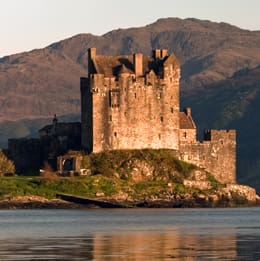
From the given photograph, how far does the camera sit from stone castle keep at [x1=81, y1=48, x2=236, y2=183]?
14175 cm

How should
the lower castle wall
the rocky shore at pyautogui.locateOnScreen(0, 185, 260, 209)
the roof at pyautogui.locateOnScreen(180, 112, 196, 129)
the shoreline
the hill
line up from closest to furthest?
the shoreline → the rocky shore at pyautogui.locateOnScreen(0, 185, 260, 209) → the hill → the lower castle wall → the roof at pyautogui.locateOnScreen(180, 112, 196, 129)

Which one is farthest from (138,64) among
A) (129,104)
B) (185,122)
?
(185,122)

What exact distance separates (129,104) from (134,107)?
0.58 metres

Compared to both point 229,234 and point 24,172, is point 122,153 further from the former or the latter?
point 229,234

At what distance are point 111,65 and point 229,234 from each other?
183 ft

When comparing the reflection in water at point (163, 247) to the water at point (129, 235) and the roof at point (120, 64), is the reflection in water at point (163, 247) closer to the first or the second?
the water at point (129, 235)

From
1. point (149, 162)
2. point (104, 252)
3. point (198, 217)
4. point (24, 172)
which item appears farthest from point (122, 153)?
point (104, 252)

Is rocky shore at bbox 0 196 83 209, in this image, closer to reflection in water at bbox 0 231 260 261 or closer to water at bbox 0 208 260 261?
water at bbox 0 208 260 261

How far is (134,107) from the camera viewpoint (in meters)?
142

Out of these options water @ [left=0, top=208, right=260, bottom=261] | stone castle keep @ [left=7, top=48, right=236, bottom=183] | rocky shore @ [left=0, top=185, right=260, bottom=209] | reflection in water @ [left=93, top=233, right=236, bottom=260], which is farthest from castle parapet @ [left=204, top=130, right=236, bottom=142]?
reflection in water @ [left=93, top=233, right=236, bottom=260]

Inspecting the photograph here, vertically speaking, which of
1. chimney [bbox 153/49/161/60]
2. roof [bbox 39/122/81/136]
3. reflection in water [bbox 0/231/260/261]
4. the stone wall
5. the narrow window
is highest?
chimney [bbox 153/49/161/60]

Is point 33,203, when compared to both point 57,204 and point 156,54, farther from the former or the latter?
point 156,54

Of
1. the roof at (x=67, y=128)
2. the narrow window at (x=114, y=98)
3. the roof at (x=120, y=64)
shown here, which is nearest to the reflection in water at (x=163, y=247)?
the narrow window at (x=114, y=98)

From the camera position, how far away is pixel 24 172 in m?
149
